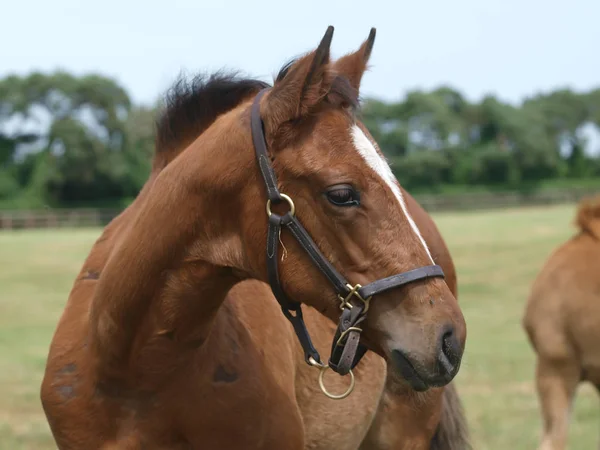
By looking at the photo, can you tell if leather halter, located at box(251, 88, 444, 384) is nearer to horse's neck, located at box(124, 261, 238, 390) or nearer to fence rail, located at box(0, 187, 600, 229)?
horse's neck, located at box(124, 261, 238, 390)

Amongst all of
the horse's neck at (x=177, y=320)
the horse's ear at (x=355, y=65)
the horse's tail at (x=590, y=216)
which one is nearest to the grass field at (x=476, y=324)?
the horse's neck at (x=177, y=320)

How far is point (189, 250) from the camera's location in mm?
2746

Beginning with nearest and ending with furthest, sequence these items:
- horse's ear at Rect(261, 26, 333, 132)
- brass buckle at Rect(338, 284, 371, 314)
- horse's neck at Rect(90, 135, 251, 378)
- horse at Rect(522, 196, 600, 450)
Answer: brass buckle at Rect(338, 284, 371, 314)
horse's ear at Rect(261, 26, 333, 132)
horse's neck at Rect(90, 135, 251, 378)
horse at Rect(522, 196, 600, 450)

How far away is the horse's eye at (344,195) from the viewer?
242cm

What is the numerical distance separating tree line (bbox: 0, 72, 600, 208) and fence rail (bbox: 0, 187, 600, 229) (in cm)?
239

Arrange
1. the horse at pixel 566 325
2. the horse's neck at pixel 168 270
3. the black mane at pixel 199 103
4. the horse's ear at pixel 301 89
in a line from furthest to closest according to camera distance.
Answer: the horse at pixel 566 325 < the black mane at pixel 199 103 < the horse's neck at pixel 168 270 < the horse's ear at pixel 301 89

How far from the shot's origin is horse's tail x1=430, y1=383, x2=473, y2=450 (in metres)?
4.68

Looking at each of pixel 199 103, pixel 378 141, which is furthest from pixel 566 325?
pixel 378 141

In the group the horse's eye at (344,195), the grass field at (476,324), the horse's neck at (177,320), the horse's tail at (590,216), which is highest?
the horse's eye at (344,195)

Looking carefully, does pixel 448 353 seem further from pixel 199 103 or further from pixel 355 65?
pixel 199 103

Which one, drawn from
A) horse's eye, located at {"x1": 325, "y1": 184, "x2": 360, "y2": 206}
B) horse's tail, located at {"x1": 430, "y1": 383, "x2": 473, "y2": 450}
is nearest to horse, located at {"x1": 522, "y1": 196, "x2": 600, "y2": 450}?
horse's tail, located at {"x1": 430, "y1": 383, "x2": 473, "y2": 450}

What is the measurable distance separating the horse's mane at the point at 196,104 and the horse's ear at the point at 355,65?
1.68ft

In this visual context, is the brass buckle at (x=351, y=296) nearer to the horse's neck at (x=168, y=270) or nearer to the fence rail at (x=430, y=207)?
the horse's neck at (x=168, y=270)

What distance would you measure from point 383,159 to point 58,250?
25.5 metres
